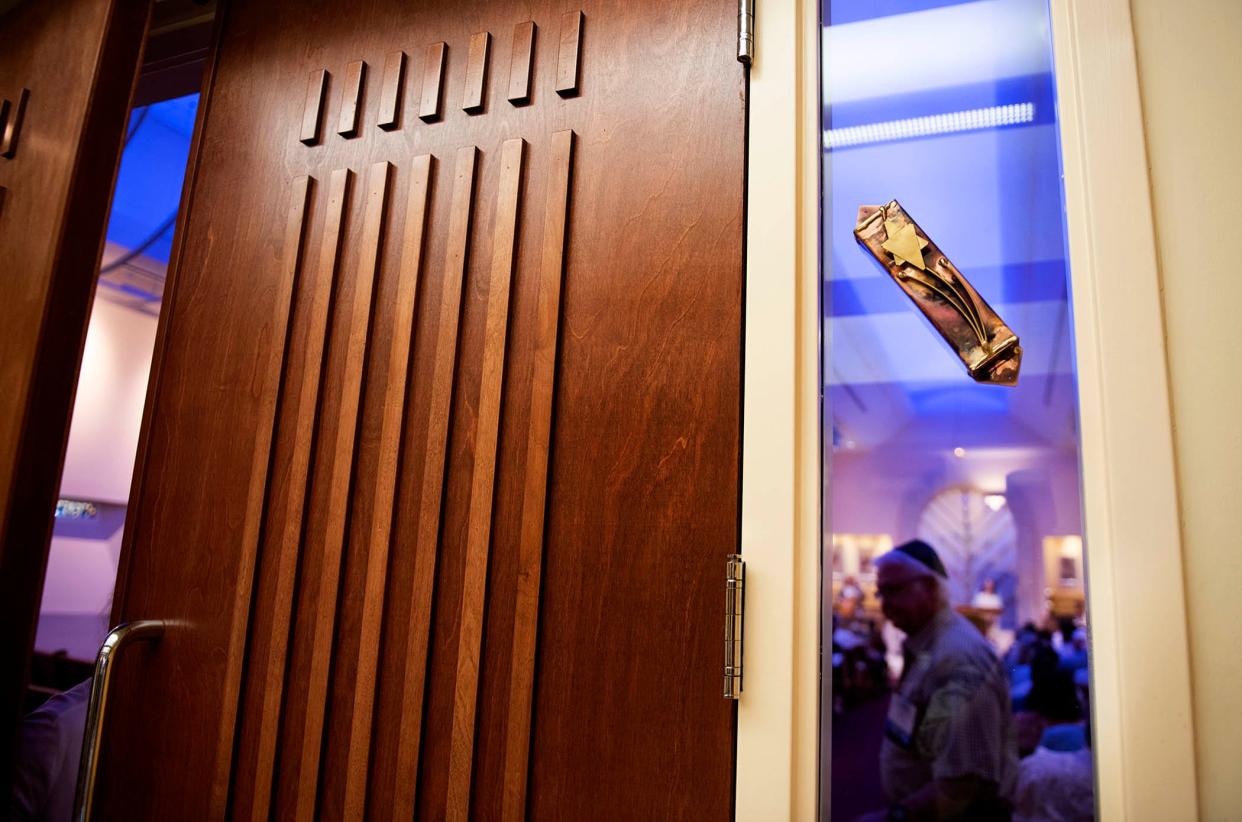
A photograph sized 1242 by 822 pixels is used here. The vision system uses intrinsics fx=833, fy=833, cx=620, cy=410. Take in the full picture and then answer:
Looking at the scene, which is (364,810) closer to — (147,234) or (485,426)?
(485,426)

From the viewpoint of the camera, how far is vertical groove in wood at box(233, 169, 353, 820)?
4.29 ft

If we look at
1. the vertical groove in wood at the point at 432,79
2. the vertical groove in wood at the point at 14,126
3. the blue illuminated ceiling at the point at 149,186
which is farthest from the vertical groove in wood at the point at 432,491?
the blue illuminated ceiling at the point at 149,186

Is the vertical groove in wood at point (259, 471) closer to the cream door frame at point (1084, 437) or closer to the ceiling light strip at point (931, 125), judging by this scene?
the cream door frame at point (1084, 437)

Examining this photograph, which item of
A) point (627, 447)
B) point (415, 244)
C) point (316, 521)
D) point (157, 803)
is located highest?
point (415, 244)

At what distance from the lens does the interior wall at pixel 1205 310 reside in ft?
3.05

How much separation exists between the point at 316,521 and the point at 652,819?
0.71m

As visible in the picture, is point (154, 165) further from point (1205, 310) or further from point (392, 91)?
point (1205, 310)

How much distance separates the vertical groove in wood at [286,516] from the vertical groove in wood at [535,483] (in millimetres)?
410

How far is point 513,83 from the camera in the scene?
1403 mm

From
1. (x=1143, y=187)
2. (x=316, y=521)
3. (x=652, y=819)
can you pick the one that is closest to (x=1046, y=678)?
(x=652, y=819)

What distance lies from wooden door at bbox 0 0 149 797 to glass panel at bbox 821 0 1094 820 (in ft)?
4.46

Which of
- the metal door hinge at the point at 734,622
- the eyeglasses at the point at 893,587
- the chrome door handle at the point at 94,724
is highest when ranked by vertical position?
the eyeglasses at the point at 893,587

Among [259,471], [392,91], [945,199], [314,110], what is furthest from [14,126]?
[945,199]

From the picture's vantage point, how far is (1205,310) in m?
1.01
